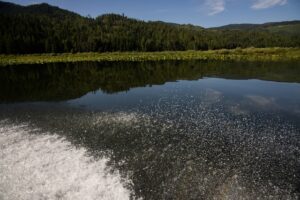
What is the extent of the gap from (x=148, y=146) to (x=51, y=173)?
22.5ft

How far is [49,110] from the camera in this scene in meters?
31.6

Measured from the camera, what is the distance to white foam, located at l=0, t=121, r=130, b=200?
587 inches

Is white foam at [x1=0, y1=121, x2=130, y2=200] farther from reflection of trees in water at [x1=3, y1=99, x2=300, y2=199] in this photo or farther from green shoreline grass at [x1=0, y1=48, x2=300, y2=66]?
green shoreline grass at [x1=0, y1=48, x2=300, y2=66]

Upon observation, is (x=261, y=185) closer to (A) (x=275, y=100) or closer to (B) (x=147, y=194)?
(B) (x=147, y=194)

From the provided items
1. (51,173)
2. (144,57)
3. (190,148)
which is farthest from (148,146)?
(144,57)

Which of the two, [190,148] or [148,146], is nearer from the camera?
[190,148]

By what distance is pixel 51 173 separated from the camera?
55.5 feet

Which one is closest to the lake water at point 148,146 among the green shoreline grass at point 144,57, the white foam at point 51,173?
the white foam at point 51,173

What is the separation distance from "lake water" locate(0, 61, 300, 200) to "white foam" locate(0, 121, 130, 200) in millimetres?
52

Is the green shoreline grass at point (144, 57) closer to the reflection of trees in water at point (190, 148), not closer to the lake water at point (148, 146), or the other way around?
the lake water at point (148, 146)

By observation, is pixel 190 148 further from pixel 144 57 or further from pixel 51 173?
pixel 144 57

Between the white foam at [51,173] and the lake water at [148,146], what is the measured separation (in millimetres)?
52

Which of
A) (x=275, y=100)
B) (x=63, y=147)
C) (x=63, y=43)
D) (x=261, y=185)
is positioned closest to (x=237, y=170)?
(x=261, y=185)

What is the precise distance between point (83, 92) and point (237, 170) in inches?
1189
